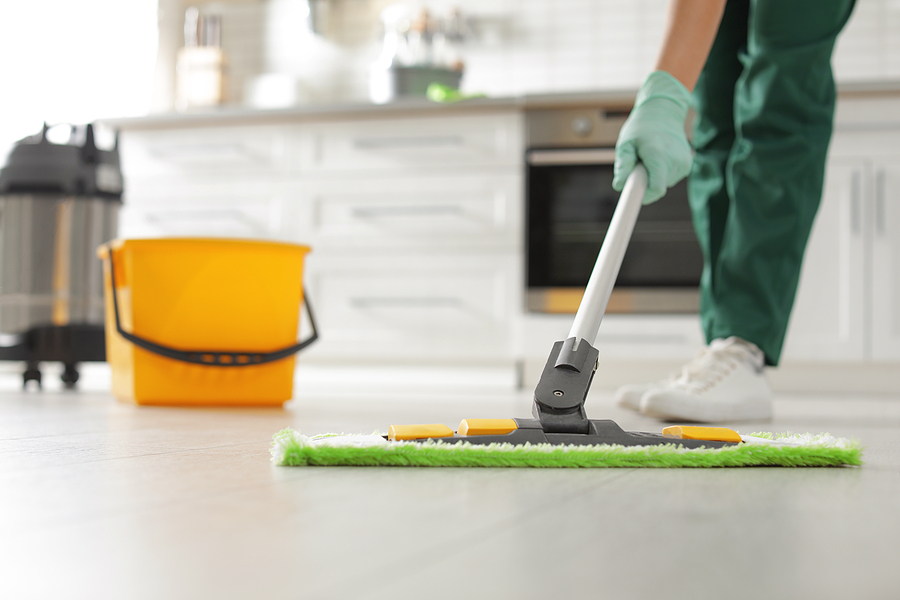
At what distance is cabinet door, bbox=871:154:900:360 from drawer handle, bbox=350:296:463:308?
1119mm

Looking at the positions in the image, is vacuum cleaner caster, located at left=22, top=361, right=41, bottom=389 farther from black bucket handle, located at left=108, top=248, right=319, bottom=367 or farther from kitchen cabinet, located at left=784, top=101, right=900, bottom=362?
kitchen cabinet, located at left=784, top=101, right=900, bottom=362

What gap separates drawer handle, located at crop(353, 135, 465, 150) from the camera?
2332 millimetres

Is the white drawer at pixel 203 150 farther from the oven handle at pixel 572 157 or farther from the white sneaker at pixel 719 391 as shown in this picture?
the white sneaker at pixel 719 391

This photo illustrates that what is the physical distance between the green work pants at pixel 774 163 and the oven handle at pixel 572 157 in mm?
864

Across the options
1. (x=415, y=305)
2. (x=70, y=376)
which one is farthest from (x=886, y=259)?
(x=70, y=376)

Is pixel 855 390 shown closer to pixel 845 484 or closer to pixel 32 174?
pixel 845 484

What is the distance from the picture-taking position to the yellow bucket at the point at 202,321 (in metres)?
1.39

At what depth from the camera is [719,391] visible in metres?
1.21

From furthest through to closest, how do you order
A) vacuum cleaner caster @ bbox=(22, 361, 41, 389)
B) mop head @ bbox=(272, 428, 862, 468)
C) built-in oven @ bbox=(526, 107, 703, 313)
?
built-in oven @ bbox=(526, 107, 703, 313) < vacuum cleaner caster @ bbox=(22, 361, 41, 389) < mop head @ bbox=(272, 428, 862, 468)

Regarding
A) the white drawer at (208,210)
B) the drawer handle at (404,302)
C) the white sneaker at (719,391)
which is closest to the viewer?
the white sneaker at (719,391)

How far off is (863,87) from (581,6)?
121 cm

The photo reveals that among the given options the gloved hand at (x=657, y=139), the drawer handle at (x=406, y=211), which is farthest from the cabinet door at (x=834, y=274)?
the gloved hand at (x=657, y=139)

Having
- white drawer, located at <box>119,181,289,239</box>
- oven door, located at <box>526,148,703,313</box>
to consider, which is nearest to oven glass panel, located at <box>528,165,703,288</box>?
oven door, located at <box>526,148,703,313</box>

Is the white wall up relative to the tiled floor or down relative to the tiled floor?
up
